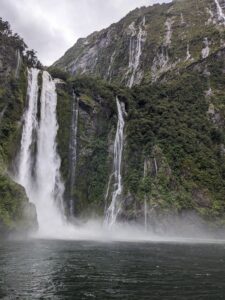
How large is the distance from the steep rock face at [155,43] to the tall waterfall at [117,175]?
3392 cm

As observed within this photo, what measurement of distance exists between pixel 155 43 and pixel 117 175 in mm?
59007

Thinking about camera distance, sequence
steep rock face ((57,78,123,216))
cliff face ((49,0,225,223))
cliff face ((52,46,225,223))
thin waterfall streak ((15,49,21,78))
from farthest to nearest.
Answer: thin waterfall streak ((15,49,21,78)) → steep rock face ((57,78,123,216)) → cliff face ((49,0,225,223)) → cliff face ((52,46,225,223))

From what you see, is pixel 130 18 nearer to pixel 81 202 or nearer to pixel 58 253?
pixel 81 202

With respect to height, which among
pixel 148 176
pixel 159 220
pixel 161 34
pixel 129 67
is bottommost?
pixel 159 220

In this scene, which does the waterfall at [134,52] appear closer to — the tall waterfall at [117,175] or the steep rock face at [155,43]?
the steep rock face at [155,43]

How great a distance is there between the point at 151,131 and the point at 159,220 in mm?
15751

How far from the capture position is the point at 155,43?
346 feet

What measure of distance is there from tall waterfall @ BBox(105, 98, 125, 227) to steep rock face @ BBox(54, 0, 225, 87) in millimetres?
33924

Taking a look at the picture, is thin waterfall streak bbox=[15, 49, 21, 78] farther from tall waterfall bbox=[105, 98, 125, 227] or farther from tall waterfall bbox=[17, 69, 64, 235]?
tall waterfall bbox=[105, 98, 125, 227]

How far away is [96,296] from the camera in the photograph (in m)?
14.5

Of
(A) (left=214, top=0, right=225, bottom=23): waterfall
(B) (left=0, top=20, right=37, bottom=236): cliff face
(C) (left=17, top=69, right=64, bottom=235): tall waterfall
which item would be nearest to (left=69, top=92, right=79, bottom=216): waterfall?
(C) (left=17, top=69, right=64, bottom=235): tall waterfall

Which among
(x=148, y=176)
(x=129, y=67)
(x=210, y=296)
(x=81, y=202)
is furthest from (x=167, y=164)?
(x=129, y=67)

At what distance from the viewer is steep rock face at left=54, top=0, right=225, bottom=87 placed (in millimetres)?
95312

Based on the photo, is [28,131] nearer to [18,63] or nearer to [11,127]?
[11,127]
